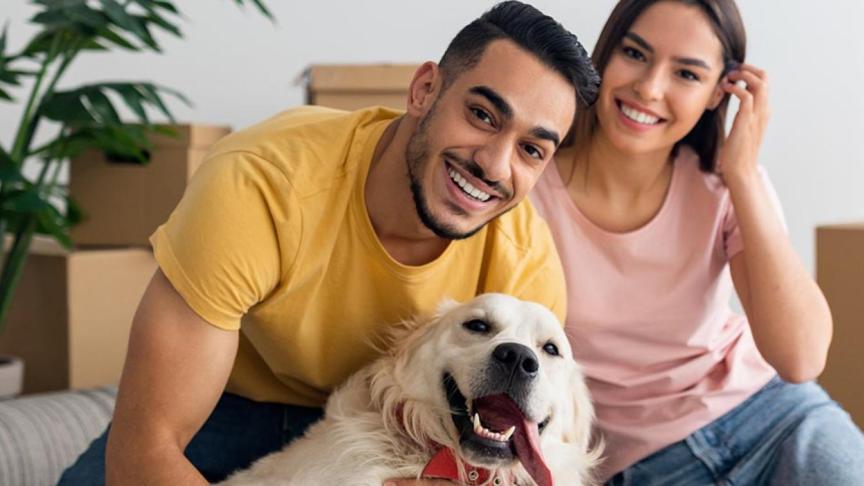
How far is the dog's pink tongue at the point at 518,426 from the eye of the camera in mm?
1463

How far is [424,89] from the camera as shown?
1.64 meters

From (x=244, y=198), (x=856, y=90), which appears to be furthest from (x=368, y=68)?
(x=856, y=90)

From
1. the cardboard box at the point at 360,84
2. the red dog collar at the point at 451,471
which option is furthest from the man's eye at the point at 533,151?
the cardboard box at the point at 360,84

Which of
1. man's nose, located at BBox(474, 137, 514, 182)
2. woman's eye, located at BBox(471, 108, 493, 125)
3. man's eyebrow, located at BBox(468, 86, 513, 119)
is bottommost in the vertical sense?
man's nose, located at BBox(474, 137, 514, 182)

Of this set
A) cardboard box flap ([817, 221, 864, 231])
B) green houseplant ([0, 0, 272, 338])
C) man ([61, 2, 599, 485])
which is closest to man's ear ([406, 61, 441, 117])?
man ([61, 2, 599, 485])

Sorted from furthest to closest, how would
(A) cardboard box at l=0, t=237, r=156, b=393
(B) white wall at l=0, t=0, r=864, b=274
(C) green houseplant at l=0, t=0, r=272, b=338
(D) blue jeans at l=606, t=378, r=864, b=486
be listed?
(B) white wall at l=0, t=0, r=864, b=274 → (A) cardboard box at l=0, t=237, r=156, b=393 → (C) green houseplant at l=0, t=0, r=272, b=338 → (D) blue jeans at l=606, t=378, r=864, b=486

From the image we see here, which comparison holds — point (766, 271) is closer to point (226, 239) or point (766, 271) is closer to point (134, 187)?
point (226, 239)

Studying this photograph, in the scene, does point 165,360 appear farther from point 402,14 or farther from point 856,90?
point 856,90

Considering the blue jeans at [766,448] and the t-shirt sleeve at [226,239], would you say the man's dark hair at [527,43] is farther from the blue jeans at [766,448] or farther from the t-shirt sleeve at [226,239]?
the blue jeans at [766,448]

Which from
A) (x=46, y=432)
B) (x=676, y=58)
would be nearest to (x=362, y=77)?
(x=676, y=58)

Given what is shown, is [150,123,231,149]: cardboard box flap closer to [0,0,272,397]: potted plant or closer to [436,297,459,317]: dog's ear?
[0,0,272,397]: potted plant

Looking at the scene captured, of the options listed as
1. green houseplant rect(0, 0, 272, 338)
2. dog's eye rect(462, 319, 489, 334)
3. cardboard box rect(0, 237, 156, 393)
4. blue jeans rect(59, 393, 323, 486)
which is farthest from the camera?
cardboard box rect(0, 237, 156, 393)

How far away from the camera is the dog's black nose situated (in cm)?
144

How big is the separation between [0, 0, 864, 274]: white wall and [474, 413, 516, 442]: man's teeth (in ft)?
6.09
